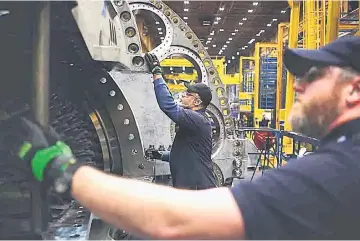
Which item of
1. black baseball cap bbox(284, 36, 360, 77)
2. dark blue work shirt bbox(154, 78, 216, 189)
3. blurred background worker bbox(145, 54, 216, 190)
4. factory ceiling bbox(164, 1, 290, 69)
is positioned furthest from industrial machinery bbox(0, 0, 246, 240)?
factory ceiling bbox(164, 1, 290, 69)

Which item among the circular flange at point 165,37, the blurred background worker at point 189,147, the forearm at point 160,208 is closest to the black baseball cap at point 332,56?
the forearm at point 160,208

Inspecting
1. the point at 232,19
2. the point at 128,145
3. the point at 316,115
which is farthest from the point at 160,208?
the point at 232,19

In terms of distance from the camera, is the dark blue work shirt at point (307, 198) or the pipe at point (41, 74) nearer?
the dark blue work shirt at point (307, 198)

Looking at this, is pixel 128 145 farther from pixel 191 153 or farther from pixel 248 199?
pixel 248 199

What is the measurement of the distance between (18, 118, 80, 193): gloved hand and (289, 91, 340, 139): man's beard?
458mm

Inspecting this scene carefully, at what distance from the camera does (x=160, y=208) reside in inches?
35.0

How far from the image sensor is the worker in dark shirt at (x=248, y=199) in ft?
2.89

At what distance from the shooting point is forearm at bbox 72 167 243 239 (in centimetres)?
88

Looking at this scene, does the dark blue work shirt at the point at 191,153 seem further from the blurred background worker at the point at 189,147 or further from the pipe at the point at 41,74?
the pipe at the point at 41,74

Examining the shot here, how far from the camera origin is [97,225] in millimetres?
1962

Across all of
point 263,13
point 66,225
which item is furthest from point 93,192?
point 263,13

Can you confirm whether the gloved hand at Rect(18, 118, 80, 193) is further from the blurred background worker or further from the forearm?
the blurred background worker

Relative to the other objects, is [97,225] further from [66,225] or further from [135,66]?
[135,66]

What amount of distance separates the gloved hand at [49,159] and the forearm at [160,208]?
0.02 meters
